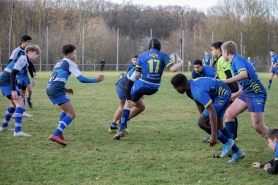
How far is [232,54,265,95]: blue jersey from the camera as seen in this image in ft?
20.7

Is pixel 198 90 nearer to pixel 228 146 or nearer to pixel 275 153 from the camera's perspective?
pixel 228 146

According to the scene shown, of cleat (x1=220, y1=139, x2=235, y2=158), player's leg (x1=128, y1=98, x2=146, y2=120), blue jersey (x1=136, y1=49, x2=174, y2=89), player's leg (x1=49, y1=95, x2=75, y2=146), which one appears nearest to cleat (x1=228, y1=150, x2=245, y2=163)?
cleat (x1=220, y1=139, x2=235, y2=158)

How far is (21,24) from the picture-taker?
50312 mm

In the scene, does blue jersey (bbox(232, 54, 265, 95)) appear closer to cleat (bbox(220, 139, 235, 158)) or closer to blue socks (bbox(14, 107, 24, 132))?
cleat (bbox(220, 139, 235, 158))

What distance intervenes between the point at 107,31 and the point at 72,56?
48.2 m

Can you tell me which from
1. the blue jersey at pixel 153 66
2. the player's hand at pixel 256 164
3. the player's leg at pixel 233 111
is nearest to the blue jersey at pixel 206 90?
the player's leg at pixel 233 111

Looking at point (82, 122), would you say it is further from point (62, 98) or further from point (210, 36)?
point (210, 36)

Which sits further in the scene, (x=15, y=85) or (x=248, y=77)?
(x=15, y=85)

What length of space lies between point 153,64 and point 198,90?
7.11 ft

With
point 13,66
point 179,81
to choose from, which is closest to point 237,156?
point 179,81

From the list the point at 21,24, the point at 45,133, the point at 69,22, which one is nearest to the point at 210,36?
the point at 69,22

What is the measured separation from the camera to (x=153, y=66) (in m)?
7.87

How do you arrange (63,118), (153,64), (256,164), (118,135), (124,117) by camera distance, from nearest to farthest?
1. (256,164)
2. (63,118)
3. (153,64)
4. (118,135)
5. (124,117)

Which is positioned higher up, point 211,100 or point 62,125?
point 211,100
